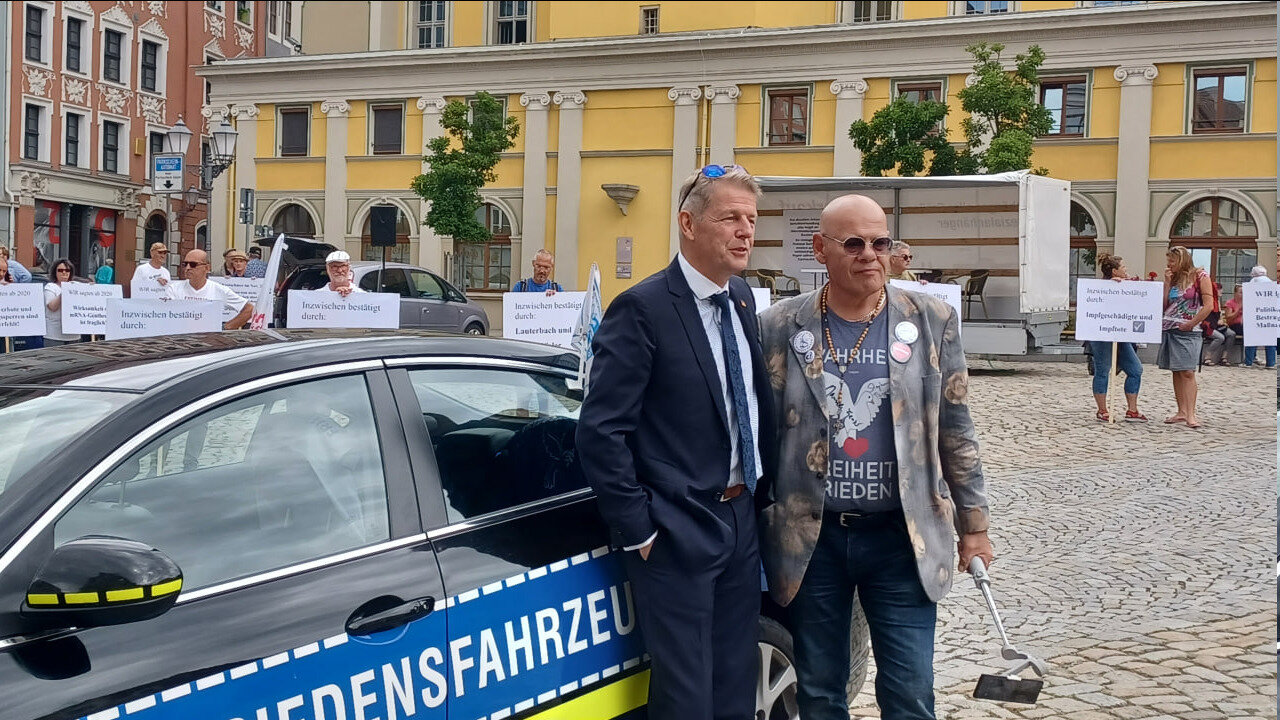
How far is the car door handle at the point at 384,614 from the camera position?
2.69 m

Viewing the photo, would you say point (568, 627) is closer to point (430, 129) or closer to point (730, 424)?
point (730, 424)

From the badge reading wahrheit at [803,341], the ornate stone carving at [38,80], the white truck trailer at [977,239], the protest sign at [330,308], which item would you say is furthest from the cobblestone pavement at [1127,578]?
the ornate stone carving at [38,80]

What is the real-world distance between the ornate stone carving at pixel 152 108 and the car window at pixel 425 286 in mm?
30430

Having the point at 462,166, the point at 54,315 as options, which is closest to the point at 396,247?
the point at 462,166

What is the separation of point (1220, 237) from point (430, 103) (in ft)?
72.0

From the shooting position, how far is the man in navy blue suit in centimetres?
316

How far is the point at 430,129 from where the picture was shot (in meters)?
36.7

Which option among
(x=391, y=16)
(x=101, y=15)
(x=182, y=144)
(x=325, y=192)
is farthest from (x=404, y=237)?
(x=101, y=15)

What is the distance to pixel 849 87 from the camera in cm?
3269

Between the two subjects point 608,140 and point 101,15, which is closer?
point 608,140

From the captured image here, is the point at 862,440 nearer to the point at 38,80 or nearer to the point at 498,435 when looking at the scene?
the point at 498,435

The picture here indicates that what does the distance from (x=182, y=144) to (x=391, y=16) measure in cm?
2030

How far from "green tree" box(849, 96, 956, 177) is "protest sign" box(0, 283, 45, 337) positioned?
2028 centimetres

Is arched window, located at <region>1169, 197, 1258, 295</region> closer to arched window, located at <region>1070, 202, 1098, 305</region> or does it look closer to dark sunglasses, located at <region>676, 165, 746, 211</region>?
arched window, located at <region>1070, 202, 1098, 305</region>
